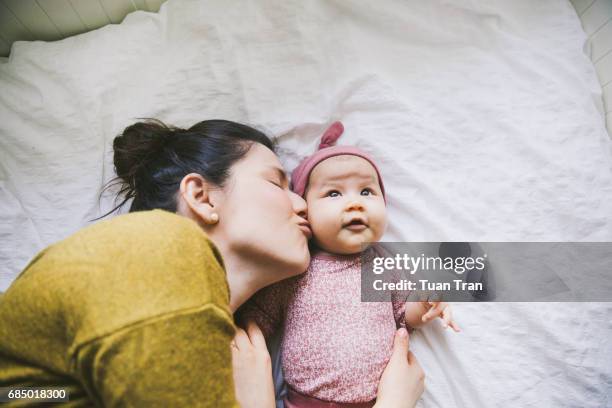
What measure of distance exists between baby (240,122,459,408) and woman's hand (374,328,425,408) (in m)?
0.03

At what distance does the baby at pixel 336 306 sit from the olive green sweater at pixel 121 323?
14.5 inches

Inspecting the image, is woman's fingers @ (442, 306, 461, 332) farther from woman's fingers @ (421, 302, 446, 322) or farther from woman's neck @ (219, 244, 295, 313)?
woman's neck @ (219, 244, 295, 313)

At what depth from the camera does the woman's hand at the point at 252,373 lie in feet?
2.64

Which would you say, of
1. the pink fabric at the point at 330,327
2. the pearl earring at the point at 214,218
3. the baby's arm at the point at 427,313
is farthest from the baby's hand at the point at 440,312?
the pearl earring at the point at 214,218

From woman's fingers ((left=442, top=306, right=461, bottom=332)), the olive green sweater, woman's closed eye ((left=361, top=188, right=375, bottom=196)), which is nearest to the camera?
the olive green sweater

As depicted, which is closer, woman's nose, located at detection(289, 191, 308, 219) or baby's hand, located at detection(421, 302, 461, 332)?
baby's hand, located at detection(421, 302, 461, 332)

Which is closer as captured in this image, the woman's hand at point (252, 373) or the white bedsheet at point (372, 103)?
the woman's hand at point (252, 373)

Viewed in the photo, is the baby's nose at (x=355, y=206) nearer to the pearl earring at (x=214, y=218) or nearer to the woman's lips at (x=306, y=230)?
the woman's lips at (x=306, y=230)

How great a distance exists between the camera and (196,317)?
19.3 inches

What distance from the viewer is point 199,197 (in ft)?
2.73

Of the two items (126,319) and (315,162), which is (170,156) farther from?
(126,319)

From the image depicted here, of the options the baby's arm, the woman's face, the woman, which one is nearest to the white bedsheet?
the baby's arm

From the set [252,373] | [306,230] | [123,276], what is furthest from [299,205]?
[123,276]

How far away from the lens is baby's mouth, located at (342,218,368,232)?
94 cm
